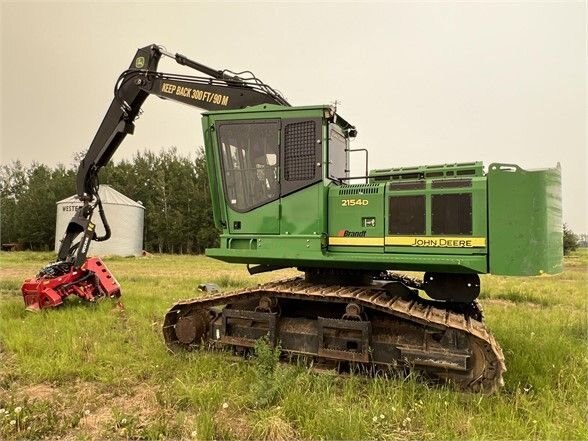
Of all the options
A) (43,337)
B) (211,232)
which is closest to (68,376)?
(43,337)

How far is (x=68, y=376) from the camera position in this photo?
5297mm

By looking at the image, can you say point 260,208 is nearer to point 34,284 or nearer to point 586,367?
point 586,367

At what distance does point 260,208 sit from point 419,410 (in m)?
3.20

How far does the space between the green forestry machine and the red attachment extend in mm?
3861

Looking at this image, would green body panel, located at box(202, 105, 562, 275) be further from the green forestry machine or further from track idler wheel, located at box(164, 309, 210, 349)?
track idler wheel, located at box(164, 309, 210, 349)

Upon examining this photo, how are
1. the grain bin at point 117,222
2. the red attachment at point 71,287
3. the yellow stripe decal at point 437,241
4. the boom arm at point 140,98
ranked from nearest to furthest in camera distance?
the yellow stripe decal at point 437,241, the boom arm at point 140,98, the red attachment at point 71,287, the grain bin at point 117,222

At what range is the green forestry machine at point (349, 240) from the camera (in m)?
4.83

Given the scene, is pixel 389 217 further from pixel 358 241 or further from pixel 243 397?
pixel 243 397

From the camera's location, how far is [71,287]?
898 centimetres

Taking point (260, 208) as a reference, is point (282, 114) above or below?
above

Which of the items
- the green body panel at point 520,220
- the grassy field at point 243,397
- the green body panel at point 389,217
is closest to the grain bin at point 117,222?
the grassy field at point 243,397

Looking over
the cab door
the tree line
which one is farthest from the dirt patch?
the tree line

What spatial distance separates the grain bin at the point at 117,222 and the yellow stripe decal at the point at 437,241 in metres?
33.5

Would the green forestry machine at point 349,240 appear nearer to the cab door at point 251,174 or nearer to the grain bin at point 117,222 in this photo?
the cab door at point 251,174
